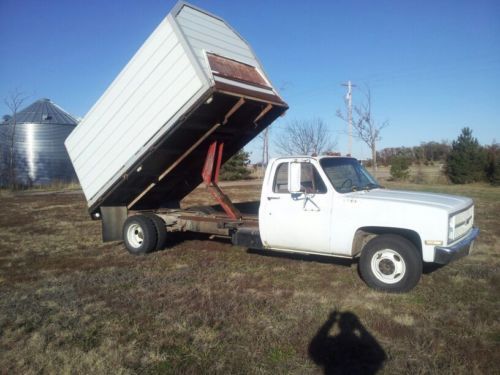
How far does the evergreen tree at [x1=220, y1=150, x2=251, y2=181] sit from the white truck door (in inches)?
1186

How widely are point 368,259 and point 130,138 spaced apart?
14.6ft

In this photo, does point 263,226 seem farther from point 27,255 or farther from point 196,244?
point 27,255

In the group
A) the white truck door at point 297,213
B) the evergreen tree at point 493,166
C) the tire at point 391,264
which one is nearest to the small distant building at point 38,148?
the evergreen tree at point 493,166

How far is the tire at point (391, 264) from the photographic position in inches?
216

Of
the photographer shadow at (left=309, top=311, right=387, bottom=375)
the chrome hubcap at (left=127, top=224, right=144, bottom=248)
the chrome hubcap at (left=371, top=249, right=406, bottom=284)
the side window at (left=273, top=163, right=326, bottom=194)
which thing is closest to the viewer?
the photographer shadow at (left=309, top=311, right=387, bottom=375)

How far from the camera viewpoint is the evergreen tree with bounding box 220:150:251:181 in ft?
122

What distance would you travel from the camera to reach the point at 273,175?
6.77 m

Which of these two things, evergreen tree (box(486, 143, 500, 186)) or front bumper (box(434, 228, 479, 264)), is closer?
front bumper (box(434, 228, 479, 264))

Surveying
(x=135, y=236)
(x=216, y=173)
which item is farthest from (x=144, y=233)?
(x=216, y=173)

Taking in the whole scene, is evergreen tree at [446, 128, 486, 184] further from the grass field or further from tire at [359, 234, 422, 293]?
tire at [359, 234, 422, 293]

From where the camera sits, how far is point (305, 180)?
21.2 feet

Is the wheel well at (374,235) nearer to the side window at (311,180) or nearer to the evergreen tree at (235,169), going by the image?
the side window at (311,180)

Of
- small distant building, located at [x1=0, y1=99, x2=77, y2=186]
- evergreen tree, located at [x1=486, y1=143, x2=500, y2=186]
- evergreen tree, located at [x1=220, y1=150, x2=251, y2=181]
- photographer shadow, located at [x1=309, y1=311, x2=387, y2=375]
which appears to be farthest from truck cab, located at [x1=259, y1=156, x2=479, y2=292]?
small distant building, located at [x1=0, y1=99, x2=77, y2=186]

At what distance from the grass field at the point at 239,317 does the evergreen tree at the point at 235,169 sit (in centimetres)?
2918
